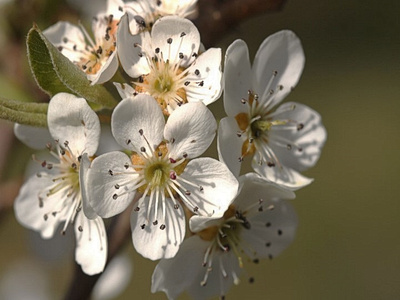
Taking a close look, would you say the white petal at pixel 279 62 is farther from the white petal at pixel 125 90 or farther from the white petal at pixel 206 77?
the white petal at pixel 125 90

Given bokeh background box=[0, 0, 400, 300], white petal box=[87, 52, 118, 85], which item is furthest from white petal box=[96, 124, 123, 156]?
bokeh background box=[0, 0, 400, 300]

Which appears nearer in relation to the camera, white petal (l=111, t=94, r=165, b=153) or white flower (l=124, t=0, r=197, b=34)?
white petal (l=111, t=94, r=165, b=153)

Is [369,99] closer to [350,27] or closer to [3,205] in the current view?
[350,27]

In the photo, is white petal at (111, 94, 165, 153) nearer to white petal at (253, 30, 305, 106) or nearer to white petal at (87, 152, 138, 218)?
white petal at (87, 152, 138, 218)

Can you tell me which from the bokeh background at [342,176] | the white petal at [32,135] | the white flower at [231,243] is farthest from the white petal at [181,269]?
the bokeh background at [342,176]

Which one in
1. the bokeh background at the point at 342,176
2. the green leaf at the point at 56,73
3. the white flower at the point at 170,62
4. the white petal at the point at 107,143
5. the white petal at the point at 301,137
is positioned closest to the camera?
the green leaf at the point at 56,73

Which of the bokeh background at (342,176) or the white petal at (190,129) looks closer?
the white petal at (190,129)
